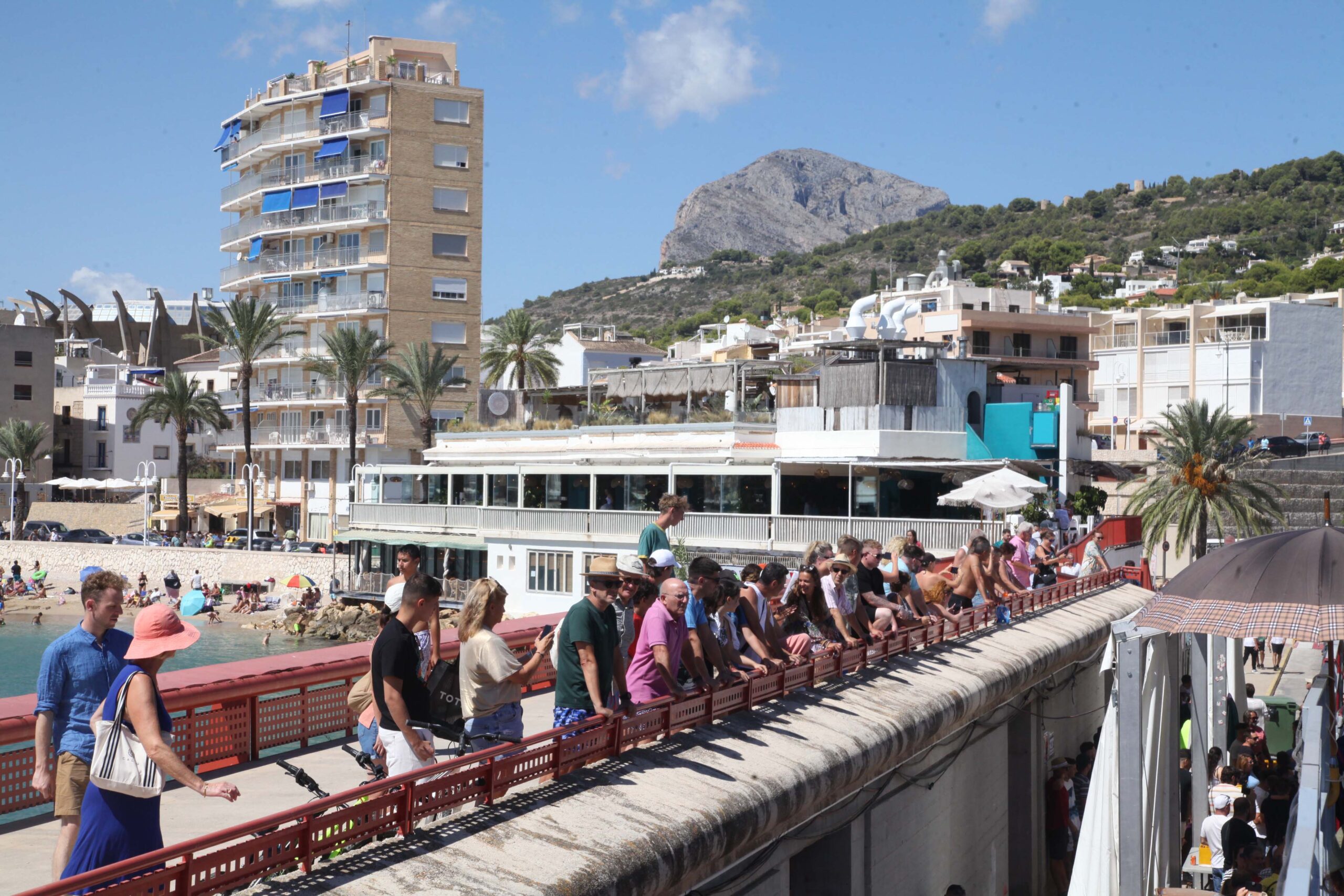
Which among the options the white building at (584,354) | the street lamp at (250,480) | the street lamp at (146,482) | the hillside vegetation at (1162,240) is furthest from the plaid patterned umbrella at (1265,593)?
the hillside vegetation at (1162,240)

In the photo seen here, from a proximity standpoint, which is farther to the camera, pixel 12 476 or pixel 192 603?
pixel 12 476

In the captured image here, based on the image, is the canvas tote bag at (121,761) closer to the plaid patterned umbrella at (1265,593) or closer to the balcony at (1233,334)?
the plaid patterned umbrella at (1265,593)

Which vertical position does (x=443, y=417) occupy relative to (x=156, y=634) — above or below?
above

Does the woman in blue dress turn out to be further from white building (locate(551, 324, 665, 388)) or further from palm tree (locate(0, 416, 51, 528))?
palm tree (locate(0, 416, 51, 528))

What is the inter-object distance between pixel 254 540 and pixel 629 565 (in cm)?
6168

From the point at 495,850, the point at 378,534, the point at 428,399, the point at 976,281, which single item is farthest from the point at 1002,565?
the point at 976,281

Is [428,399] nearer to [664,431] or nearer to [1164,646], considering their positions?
[664,431]

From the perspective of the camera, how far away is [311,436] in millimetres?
69000

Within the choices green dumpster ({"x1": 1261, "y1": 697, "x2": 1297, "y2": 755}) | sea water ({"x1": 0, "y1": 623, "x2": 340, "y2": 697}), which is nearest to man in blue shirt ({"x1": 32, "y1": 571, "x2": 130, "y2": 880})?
green dumpster ({"x1": 1261, "y1": 697, "x2": 1297, "y2": 755})

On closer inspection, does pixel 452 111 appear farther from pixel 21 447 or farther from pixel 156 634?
pixel 156 634

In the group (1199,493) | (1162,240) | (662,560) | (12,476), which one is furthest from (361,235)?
(1162,240)

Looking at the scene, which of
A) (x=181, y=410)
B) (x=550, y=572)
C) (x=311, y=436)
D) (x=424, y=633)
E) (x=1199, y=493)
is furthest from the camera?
(x=181, y=410)

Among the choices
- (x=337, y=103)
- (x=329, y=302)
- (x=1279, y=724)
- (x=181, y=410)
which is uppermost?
(x=337, y=103)

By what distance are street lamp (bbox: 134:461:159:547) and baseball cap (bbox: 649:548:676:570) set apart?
60.6m
